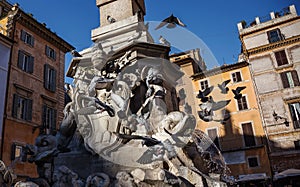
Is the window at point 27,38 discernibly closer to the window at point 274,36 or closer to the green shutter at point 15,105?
the green shutter at point 15,105

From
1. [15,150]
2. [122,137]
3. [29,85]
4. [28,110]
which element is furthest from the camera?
[29,85]

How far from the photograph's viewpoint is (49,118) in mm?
18047

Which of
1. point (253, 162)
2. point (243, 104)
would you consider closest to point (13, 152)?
point (253, 162)

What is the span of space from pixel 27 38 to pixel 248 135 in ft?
55.6

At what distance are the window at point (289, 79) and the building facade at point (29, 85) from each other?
16283mm

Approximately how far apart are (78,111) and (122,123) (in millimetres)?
752

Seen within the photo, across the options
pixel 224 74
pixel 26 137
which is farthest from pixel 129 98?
pixel 224 74

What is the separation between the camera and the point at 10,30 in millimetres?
17094

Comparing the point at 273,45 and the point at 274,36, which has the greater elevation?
the point at 274,36

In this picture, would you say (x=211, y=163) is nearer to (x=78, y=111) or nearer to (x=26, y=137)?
(x=78, y=111)

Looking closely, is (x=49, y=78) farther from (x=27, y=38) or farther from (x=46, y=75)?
(x=27, y=38)

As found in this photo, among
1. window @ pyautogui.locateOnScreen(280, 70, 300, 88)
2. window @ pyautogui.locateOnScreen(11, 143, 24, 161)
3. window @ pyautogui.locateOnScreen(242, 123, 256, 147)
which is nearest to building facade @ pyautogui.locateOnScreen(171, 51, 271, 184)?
window @ pyautogui.locateOnScreen(242, 123, 256, 147)

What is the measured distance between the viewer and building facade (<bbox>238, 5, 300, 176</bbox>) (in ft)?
64.0

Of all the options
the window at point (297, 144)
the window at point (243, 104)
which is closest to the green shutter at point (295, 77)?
the window at point (243, 104)
